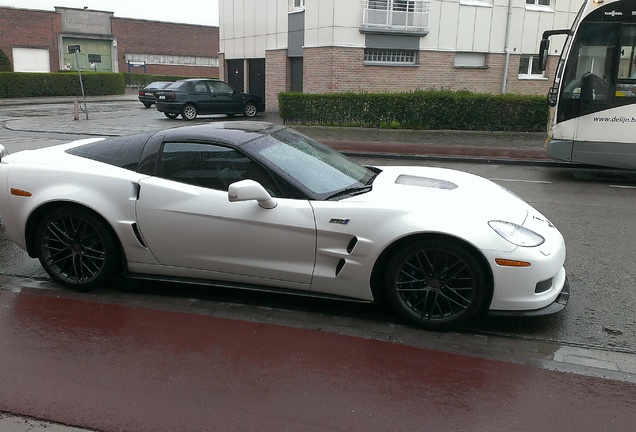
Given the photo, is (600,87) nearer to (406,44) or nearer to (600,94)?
(600,94)

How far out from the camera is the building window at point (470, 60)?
24594 mm

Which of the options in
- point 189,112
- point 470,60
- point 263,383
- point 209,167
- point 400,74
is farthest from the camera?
point 470,60

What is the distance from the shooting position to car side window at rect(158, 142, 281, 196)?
14.7ft

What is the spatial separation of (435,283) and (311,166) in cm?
136

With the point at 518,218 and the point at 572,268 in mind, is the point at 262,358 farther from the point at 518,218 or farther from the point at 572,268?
the point at 572,268

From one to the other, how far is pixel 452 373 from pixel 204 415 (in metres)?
1.50

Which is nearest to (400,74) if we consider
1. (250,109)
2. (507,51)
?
(507,51)

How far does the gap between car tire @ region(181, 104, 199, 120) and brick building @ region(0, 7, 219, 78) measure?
78.1 ft

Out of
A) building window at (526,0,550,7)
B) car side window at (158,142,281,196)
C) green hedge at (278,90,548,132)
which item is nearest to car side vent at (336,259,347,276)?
car side window at (158,142,281,196)

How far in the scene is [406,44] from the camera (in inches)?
917

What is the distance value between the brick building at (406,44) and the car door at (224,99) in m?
2.79

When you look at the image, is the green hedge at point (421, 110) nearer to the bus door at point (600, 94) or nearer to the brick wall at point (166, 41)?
the bus door at point (600, 94)

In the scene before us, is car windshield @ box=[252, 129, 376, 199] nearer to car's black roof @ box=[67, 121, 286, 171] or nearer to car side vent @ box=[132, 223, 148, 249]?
car's black roof @ box=[67, 121, 286, 171]

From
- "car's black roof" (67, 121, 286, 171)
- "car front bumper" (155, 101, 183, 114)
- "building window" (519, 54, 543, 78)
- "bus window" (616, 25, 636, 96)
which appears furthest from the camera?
"building window" (519, 54, 543, 78)
